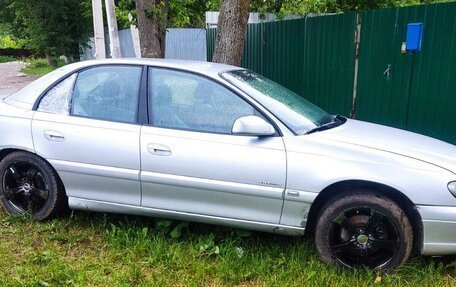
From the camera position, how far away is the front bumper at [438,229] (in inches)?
116

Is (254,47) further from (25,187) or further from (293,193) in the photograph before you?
(293,193)

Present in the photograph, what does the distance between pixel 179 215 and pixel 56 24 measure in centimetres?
2691

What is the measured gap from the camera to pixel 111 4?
11.6 meters

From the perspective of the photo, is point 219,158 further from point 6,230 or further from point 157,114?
point 6,230

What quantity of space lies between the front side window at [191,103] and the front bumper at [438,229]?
1441 millimetres

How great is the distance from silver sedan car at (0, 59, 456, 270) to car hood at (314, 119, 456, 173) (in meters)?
0.02

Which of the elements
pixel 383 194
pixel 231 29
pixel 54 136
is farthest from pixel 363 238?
pixel 231 29

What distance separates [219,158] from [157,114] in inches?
27.3

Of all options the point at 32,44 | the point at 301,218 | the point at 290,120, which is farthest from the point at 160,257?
the point at 32,44

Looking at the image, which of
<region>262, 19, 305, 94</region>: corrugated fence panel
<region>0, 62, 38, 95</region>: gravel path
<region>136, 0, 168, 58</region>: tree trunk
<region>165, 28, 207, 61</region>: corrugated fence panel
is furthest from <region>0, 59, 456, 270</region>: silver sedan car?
<region>165, 28, 207, 61</region>: corrugated fence panel

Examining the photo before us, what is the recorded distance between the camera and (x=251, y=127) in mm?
3219

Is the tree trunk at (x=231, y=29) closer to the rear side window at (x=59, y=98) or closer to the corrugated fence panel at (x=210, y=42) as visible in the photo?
the rear side window at (x=59, y=98)

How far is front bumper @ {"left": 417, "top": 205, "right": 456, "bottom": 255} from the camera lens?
2951 millimetres

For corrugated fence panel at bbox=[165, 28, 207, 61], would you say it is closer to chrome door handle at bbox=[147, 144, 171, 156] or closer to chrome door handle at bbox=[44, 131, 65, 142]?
chrome door handle at bbox=[44, 131, 65, 142]
